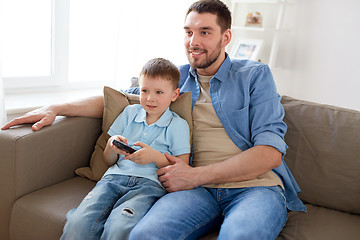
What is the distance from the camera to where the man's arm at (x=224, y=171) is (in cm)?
141

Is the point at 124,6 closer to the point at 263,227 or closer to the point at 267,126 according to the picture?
the point at 267,126

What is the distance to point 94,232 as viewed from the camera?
125 centimetres

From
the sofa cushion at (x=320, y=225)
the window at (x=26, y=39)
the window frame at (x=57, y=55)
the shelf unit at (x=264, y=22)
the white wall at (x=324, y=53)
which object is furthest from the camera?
the shelf unit at (x=264, y=22)

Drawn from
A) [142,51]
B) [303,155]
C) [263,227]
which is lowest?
[263,227]

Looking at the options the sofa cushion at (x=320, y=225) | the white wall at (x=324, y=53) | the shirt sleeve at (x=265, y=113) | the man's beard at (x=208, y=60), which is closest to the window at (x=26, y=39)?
the man's beard at (x=208, y=60)

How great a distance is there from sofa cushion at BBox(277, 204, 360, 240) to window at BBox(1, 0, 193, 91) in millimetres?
1569

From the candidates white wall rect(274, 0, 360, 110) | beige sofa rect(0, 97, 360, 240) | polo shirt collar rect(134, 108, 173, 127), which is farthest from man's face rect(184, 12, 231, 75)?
white wall rect(274, 0, 360, 110)

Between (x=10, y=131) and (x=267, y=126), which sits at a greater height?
(x=267, y=126)

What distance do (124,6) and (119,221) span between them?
1.71 m

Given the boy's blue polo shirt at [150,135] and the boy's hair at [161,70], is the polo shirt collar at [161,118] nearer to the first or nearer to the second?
the boy's blue polo shirt at [150,135]

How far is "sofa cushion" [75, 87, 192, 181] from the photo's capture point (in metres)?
1.62

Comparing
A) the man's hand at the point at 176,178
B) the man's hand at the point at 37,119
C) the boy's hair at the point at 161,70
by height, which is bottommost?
the man's hand at the point at 176,178

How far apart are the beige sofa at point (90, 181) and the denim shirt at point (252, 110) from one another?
0.11 meters

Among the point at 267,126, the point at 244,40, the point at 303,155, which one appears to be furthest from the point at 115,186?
the point at 244,40
